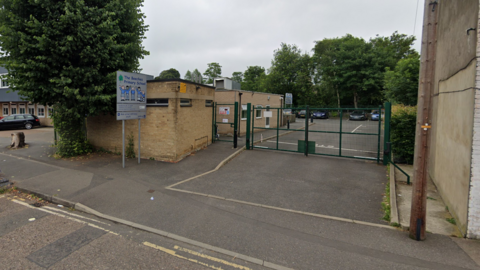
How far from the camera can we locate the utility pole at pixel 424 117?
4.69 metres

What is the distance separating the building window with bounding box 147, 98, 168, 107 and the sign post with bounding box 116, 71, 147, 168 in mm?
413

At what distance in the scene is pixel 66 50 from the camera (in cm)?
971

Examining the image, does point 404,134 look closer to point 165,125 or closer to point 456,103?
point 456,103

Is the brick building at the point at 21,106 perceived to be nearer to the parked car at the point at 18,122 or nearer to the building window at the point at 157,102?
the parked car at the point at 18,122

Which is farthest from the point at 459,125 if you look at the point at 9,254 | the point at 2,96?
the point at 2,96

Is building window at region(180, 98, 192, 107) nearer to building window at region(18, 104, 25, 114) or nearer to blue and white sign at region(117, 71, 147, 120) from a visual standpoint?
blue and white sign at region(117, 71, 147, 120)

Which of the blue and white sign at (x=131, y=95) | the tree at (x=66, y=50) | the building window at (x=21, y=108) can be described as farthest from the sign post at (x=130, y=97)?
the building window at (x=21, y=108)

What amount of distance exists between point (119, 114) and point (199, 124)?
14.0 feet

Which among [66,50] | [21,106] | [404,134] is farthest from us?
[21,106]

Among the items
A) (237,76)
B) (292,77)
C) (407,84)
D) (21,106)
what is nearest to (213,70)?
(237,76)

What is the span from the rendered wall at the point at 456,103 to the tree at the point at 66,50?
11062 millimetres

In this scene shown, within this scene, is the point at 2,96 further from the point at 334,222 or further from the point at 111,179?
the point at 334,222

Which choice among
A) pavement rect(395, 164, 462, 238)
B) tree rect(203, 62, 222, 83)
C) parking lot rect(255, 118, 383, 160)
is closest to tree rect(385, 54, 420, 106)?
parking lot rect(255, 118, 383, 160)

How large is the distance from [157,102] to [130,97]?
1.33 m
